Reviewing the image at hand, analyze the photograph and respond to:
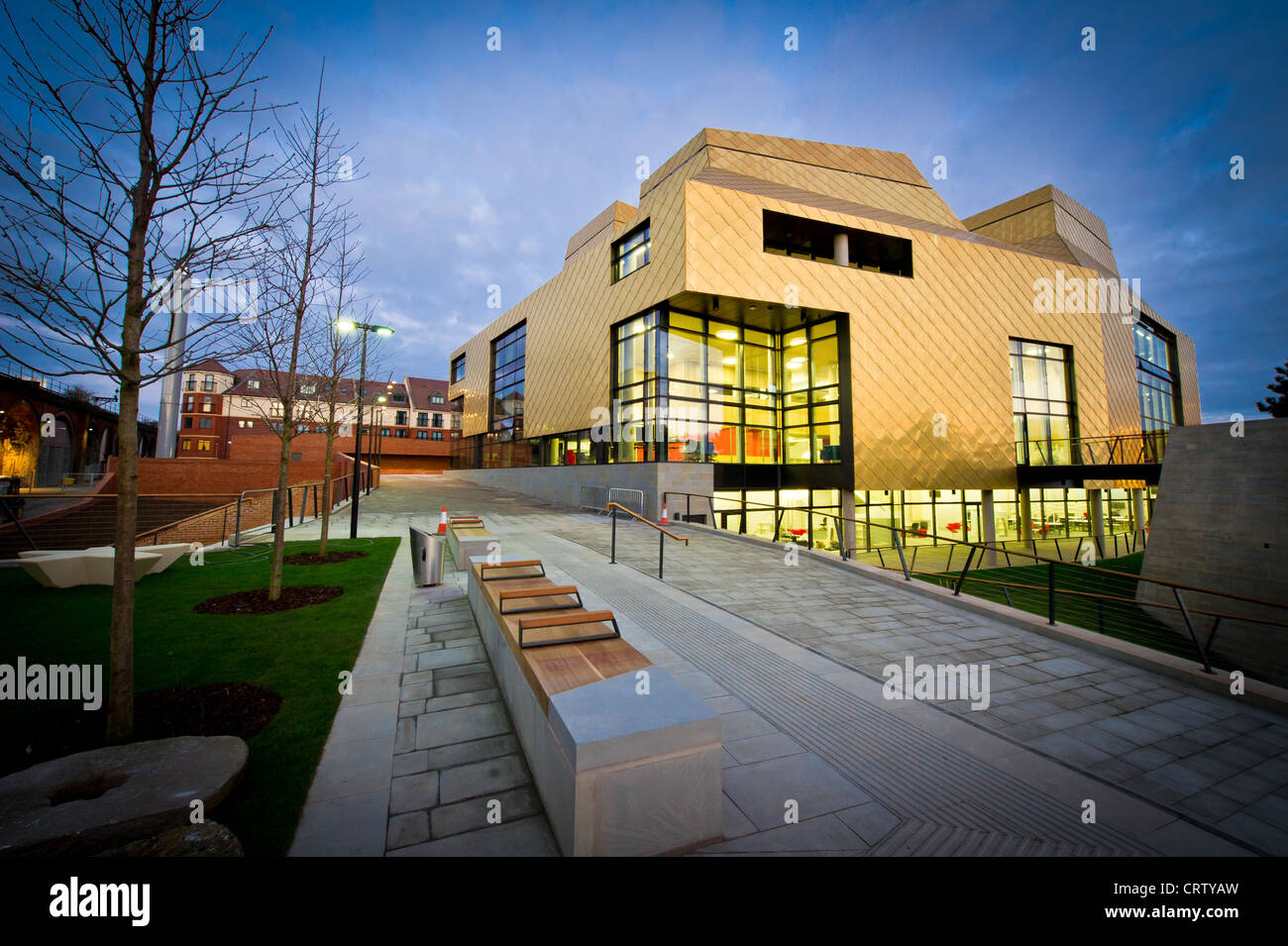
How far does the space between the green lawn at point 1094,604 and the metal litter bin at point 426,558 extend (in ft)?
28.8

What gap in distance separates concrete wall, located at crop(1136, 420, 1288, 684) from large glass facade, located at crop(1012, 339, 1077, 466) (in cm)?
1381

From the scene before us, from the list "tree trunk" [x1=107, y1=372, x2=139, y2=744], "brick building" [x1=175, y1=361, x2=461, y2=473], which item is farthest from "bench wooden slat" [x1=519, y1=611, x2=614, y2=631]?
"brick building" [x1=175, y1=361, x2=461, y2=473]

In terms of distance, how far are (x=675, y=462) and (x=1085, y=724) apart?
1429 cm

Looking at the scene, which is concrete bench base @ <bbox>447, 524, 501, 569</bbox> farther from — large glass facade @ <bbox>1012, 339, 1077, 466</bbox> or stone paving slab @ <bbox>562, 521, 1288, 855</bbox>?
large glass facade @ <bbox>1012, 339, 1077, 466</bbox>

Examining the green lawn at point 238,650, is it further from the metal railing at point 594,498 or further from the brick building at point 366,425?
the brick building at point 366,425

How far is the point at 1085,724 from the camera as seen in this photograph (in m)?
4.15

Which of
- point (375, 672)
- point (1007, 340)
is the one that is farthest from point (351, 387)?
point (1007, 340)

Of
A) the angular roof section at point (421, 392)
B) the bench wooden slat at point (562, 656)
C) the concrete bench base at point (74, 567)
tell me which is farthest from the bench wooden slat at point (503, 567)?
the angular roof section at point (421, 392)

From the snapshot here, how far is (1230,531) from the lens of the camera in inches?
400

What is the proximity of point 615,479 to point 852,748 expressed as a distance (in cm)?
1672

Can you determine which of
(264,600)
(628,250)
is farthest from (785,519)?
(264,600)

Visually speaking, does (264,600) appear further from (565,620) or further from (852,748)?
(852,748)

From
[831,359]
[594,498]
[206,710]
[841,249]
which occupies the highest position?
[841,249]
